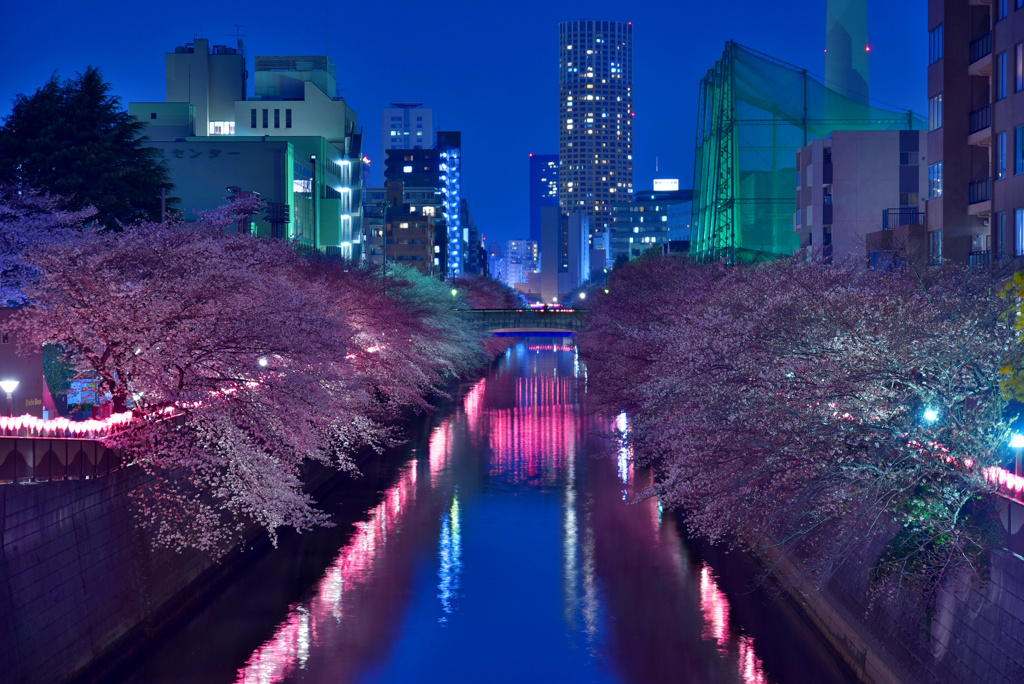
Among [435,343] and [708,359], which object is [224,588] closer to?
[708,359]

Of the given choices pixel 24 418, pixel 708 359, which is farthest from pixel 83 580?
pixel 708 359

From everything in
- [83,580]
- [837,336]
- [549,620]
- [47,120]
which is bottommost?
[549,620]

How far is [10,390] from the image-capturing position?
2639 cm

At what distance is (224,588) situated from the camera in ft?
87.5

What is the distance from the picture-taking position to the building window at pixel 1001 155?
33812 millimetres

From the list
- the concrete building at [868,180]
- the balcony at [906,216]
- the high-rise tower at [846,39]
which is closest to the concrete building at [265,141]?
the concrete building at [868,180]

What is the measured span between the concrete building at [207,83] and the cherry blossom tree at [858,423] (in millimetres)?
89404

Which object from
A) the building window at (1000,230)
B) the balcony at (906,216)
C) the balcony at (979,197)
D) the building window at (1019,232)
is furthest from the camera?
the balcony at (906,216)

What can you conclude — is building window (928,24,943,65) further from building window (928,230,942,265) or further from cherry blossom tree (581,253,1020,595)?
cherry blossom tree (581,253,1020,595)

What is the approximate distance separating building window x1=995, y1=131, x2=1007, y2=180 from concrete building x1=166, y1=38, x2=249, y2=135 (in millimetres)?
83272

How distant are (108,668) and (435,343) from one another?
129 feet

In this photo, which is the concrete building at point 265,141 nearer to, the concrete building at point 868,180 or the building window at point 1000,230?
the concrete building at point 868,180

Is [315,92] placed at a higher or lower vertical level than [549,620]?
higher

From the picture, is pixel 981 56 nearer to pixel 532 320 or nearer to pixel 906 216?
pixel 906 216
